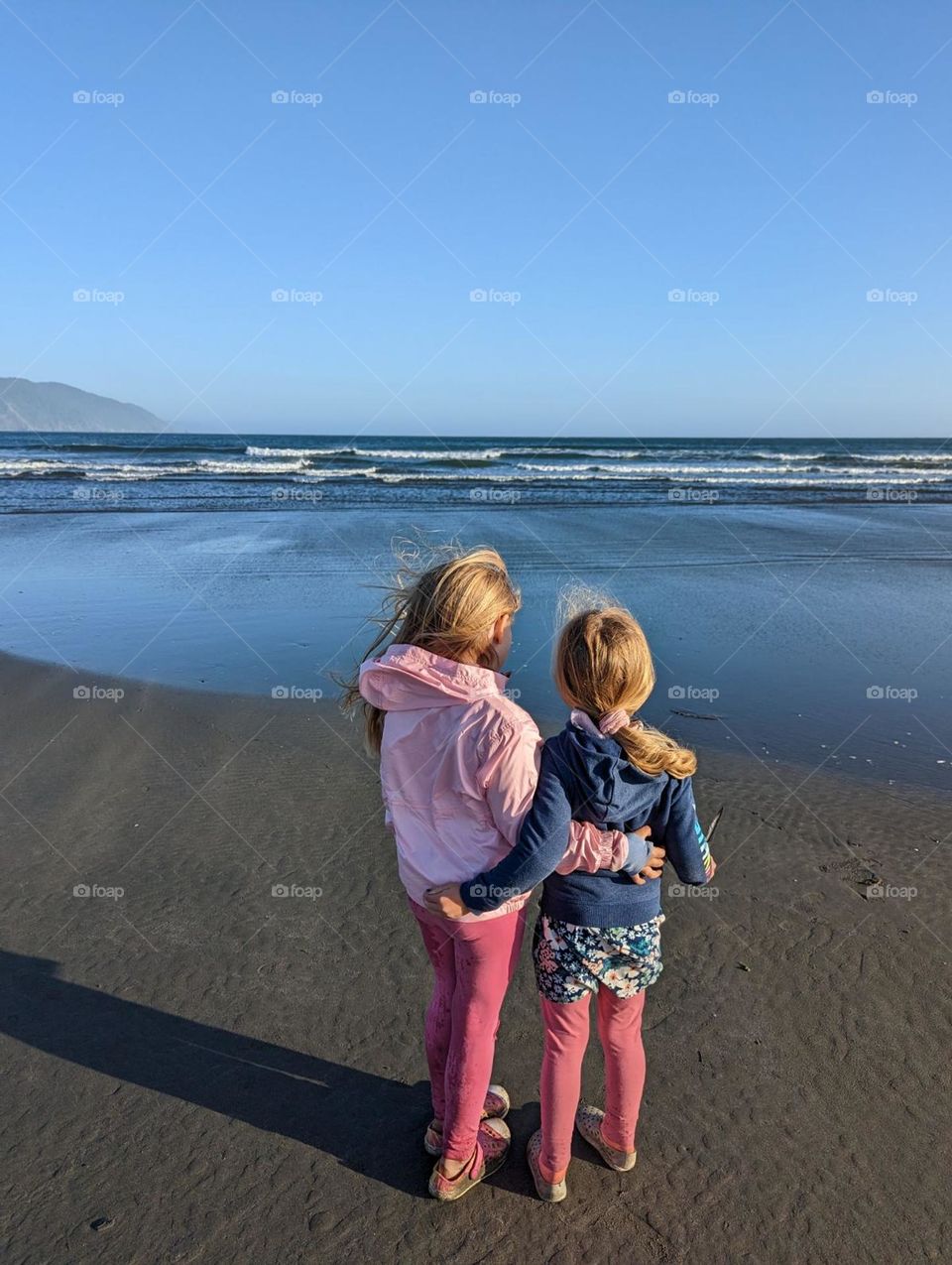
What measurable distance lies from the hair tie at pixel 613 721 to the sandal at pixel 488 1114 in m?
1.24

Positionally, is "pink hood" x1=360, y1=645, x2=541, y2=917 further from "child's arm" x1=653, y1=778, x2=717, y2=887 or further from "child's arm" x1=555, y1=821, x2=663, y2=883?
"child's arm" x1=653, y1=778, x2=717, y2=887

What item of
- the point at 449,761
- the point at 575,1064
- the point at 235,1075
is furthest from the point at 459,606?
the point at 235,1075

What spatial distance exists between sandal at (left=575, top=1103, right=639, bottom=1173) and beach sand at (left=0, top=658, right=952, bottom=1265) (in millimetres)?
37

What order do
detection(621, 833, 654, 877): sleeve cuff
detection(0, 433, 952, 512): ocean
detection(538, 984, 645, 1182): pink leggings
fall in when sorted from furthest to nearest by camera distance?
detection(0, 433, 952, 512): ocean → detection(538, 984, 645, 1182): pink leggings → detection(621, 833, 654, 877): sleeve cuff

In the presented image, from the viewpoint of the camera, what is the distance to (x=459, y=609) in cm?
223

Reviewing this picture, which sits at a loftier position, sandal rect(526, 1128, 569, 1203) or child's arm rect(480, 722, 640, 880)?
child's arm rect(480, 722, 640, 880)

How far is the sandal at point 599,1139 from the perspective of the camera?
2.46 meters

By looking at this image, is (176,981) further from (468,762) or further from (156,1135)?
(468,762)

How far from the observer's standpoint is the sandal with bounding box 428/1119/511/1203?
2352 millimetres

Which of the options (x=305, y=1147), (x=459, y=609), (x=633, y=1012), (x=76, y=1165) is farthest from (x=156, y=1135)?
(x=459, y=609)

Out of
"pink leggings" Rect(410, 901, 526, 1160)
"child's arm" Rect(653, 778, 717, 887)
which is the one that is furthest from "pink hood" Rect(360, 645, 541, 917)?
"child's arm" Rect(653, 778, 717, 887)

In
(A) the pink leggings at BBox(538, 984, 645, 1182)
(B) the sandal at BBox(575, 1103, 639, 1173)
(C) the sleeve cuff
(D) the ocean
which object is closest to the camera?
(C) the sleeve cuff

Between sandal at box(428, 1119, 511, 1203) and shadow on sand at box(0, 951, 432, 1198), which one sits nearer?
sandal at box(428, 1119, 511, 1203)

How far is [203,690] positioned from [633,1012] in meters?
4.85
